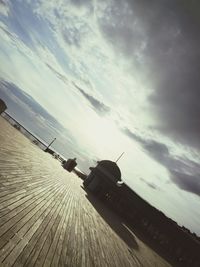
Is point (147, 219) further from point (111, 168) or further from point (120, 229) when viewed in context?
point (111, 168)

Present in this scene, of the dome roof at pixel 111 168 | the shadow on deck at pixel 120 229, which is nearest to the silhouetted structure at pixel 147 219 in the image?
the dome roof at pixel 111 168

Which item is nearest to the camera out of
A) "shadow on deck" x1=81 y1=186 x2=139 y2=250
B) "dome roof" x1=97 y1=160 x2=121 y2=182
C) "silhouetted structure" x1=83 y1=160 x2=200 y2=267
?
"shadow on deck" x1=81 y1=186 x2=139 y2=250

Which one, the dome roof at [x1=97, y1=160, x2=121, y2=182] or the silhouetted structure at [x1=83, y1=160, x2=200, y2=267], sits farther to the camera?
the dome roof at [x1=97, y1=160, x2=121, y2=182]

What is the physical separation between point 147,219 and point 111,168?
22.3 feet

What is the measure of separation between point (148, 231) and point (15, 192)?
16.5m

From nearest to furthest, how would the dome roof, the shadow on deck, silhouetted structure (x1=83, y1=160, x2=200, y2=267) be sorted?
1. the shadow on deck
2. silhouetted structure (x1=83, y1=160, x2=200, y2=267)
3. the dome roof

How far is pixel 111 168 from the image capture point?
2502cm

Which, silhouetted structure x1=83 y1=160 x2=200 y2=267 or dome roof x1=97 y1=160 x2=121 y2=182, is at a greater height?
dome roof x1=97 y1=160 x2=121 y2=182

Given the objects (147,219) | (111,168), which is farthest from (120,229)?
(111,168)

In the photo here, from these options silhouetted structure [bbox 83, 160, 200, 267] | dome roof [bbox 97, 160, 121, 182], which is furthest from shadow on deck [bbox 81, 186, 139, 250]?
dome roof [bbox 97, 160, 121, 182]

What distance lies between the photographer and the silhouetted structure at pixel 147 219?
19388 millimetres

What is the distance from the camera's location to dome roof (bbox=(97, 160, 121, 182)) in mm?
24484

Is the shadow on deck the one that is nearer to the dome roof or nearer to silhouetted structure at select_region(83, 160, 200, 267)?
silhouetted structure at select_region(83, 160, 200, 267)

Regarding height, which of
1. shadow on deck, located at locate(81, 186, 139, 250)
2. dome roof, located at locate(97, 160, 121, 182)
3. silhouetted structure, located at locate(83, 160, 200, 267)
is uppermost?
dome roof, located at locate(97, 160, 121, 182)
